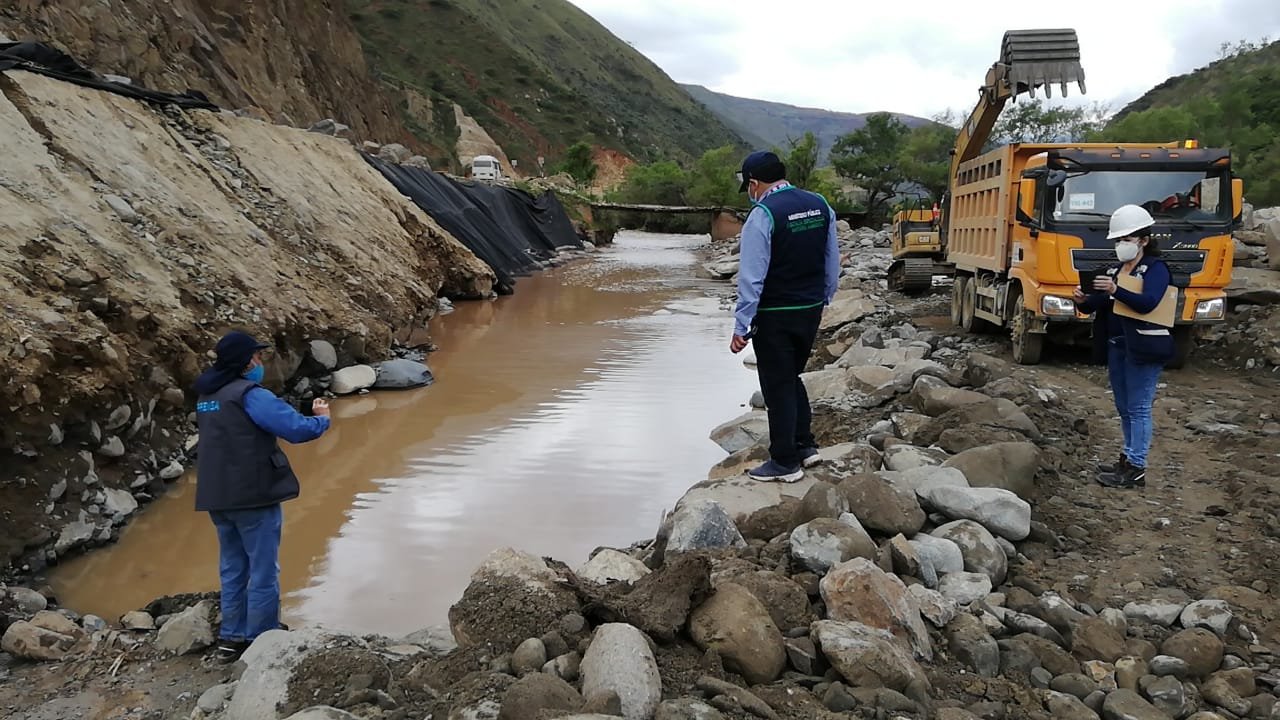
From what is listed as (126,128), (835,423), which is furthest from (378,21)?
(835,423)

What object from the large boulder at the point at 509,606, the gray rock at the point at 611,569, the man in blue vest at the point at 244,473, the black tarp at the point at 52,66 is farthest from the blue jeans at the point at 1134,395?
the black tarp at the point at 52,66

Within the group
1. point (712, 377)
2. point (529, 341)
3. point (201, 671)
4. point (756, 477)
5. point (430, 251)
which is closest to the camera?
point (201, 671)

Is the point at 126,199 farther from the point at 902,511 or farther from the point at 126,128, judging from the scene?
the point at 902,511

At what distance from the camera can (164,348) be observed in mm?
6598

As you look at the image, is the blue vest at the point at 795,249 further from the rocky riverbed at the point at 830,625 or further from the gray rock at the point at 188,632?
the gray rock at the point at 188,632

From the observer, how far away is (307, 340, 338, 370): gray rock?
8977 millimetres

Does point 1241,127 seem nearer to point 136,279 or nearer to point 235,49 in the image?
point 235,49

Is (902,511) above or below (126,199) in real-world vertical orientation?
below

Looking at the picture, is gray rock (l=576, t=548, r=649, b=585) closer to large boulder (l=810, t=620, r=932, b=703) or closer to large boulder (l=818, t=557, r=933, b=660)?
large boulder (l=818, t=557, r=933, b=660)

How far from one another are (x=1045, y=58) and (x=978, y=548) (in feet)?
30.0

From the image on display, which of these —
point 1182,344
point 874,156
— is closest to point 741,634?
point 1182,344

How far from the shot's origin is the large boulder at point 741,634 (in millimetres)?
2977

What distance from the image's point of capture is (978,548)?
4.12 metres

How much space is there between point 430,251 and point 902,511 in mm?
12747
